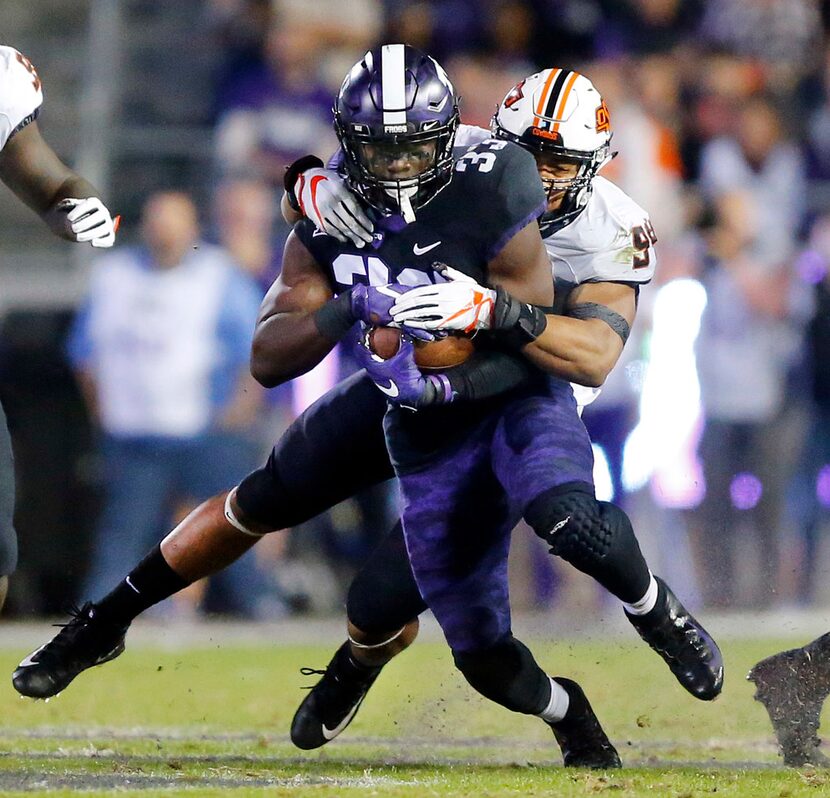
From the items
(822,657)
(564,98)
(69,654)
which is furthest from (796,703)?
(69,654)

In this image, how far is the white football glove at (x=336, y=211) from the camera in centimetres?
466

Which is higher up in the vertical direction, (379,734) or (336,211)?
(336,211)

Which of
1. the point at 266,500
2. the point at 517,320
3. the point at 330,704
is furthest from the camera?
the point at 330,704

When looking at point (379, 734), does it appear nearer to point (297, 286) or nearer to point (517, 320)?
point (297, 286)

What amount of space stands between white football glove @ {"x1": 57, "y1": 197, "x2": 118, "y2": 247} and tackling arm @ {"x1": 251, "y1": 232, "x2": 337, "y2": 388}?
48 cm

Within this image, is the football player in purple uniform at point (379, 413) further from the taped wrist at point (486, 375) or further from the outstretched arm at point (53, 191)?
the outstretched arm at point (53, 191)

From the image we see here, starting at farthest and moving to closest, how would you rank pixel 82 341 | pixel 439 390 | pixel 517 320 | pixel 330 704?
pixel 82 341 < pixel 330 704 < pixel 439 390 < pixel 517 320

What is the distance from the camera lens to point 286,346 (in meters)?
4.68

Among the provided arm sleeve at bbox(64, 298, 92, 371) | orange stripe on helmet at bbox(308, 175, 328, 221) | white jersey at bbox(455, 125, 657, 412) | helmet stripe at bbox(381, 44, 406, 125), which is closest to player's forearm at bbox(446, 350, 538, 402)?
white jersey at bbox(455, 125, 657, 412)

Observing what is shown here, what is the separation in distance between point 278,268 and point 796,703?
158 inches

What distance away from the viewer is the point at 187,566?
5.23 metres

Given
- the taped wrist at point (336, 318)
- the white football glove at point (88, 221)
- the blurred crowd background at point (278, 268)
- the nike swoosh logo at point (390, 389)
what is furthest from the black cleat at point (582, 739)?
the blurred crowd background at point (278, 268)

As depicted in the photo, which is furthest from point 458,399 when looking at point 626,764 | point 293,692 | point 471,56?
point 471,56

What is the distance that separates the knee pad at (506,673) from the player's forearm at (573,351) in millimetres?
753
